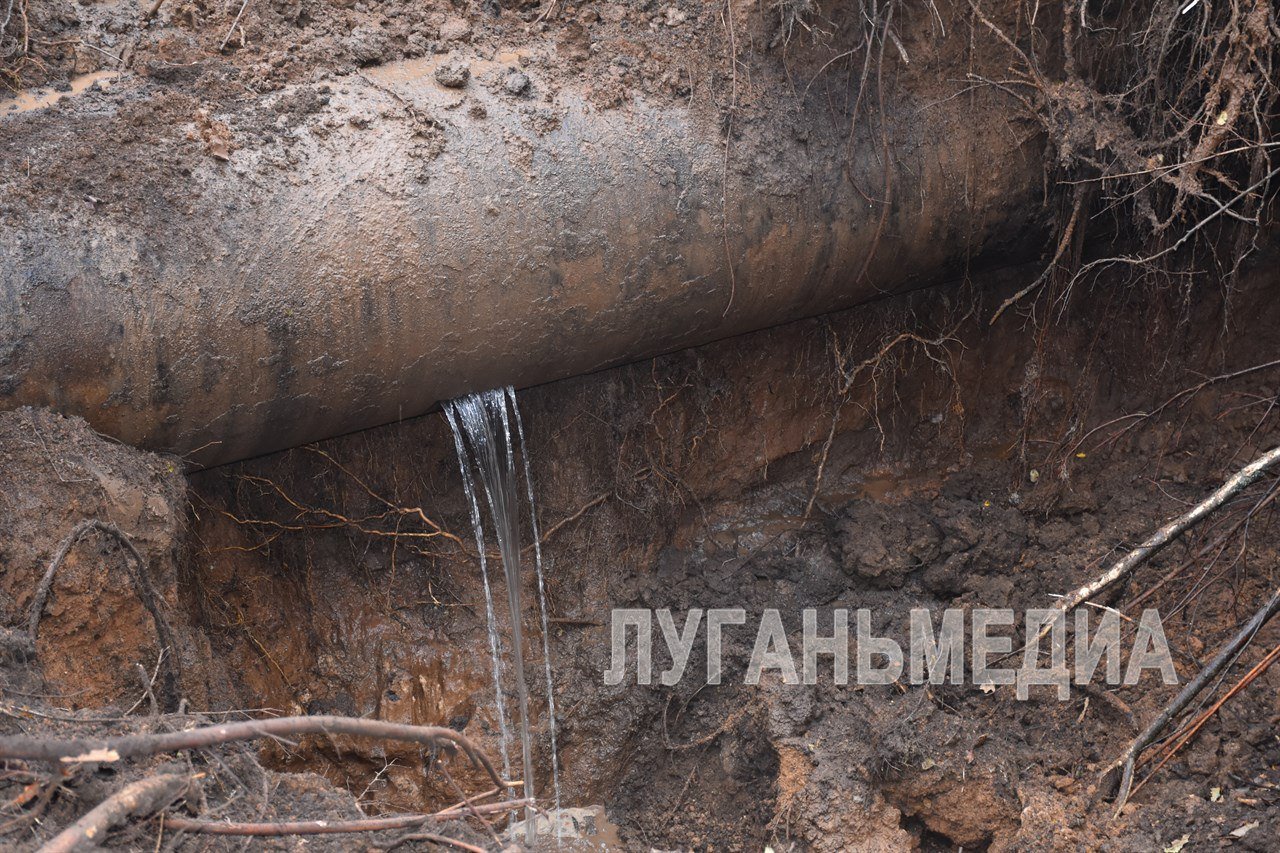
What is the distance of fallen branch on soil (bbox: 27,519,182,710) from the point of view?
8.30ft

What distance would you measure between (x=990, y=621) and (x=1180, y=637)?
24.1 inches

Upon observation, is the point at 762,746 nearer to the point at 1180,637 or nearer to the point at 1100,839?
the point at 1100,839

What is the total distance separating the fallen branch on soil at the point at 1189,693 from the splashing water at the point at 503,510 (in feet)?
6.21

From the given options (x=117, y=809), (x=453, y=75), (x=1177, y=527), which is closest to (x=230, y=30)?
(x=453, y=75)

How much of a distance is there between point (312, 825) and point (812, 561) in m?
2.64

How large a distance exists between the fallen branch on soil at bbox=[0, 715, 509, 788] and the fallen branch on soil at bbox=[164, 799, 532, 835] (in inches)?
5.9

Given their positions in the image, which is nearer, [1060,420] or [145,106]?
[145,106]

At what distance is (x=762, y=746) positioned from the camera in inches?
155

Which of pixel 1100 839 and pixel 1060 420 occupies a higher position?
pixel 1060 420

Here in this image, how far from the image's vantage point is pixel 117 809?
180 cm

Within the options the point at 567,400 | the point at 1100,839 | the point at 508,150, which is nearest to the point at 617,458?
the point at 567,400

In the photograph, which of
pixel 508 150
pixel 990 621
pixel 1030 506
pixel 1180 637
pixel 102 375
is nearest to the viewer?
pixel 102 375

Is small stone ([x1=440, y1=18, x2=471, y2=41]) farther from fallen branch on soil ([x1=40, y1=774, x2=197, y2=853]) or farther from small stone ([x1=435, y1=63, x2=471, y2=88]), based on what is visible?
fallen branch on soil ([x1=40, y1=774, x2=197, y2=853])

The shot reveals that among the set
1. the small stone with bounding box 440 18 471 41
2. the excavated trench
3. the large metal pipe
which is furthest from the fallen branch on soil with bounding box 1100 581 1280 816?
the small stone with bounding box 440 18 471 41
